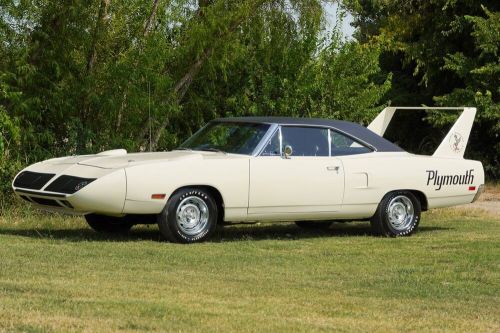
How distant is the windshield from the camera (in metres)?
12.9

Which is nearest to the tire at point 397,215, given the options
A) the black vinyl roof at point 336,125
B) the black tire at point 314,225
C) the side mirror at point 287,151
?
the black vinyl roof at point 336,125

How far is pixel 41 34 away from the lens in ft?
51.0

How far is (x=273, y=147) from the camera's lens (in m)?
12.9

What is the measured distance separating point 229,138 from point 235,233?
139 centimetres

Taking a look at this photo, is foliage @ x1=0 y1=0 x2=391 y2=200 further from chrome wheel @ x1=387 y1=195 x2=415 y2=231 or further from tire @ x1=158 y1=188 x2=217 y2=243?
chrome wheel @ x1=387 y1=195 x2=415 y2=231

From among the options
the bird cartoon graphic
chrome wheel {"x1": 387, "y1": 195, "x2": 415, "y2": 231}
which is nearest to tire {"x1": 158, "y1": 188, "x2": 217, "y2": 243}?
chrome wheel {"x1": 387, "y1": 195, "x2": 415, "y2": 231}

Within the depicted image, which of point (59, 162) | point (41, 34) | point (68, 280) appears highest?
point (41, 34)

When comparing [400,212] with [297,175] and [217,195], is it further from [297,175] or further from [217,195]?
[217,195]

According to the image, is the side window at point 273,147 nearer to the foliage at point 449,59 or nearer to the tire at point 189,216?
the tire at point 189,216

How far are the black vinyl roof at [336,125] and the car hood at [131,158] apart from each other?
77cm

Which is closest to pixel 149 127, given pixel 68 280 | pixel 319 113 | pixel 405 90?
pixel 319 113

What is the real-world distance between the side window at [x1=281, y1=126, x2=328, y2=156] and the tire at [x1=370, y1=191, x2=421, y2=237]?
1.05 meters

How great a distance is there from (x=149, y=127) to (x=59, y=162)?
406 cm

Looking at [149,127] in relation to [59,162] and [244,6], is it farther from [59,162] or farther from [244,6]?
[59,162]
